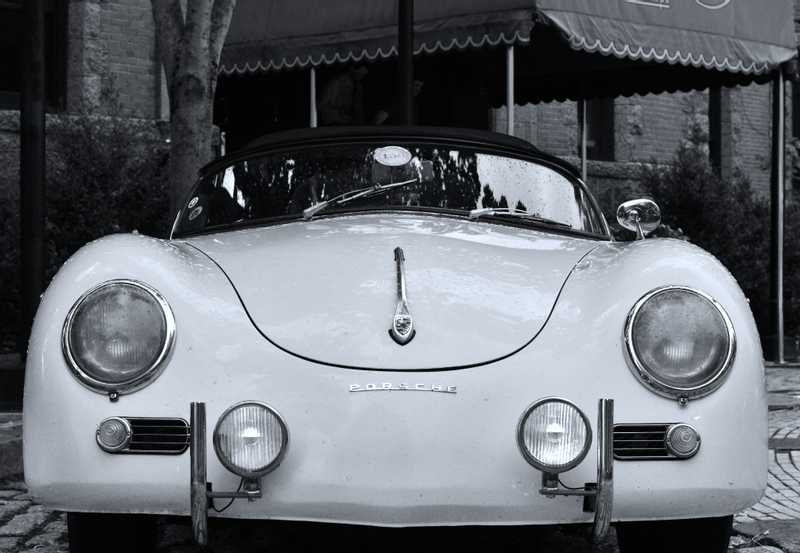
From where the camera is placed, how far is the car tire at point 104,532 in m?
3.30

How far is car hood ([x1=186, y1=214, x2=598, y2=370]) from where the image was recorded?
3.11 m

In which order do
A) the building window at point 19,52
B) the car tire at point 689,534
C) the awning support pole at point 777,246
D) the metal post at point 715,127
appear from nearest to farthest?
1. the car tire at point 689,534
2. the awning support pole at point 777,246
3. the building window at point 19,52
4. the metal post at point 715,127

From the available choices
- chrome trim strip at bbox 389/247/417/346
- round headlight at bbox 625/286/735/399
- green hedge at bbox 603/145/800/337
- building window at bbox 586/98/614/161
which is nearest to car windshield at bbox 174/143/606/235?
chrome trim strip at bbox 389/247/417/346

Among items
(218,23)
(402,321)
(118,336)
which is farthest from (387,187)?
(218,23)

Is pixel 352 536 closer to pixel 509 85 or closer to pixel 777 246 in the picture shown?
pixel 509 85

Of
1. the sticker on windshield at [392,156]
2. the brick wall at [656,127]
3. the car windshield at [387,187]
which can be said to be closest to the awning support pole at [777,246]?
the brick wall at [656,127]

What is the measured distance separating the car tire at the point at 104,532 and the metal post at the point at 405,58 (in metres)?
5.45

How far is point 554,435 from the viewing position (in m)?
3.00

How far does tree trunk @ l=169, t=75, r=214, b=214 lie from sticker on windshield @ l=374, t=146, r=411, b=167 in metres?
3.12

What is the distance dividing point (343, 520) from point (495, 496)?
37 centimetres

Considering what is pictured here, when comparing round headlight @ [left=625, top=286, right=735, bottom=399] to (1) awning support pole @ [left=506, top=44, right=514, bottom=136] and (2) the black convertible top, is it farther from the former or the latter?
(1) awning support pole @ [left=506, top=44, right=514, bottom=136]

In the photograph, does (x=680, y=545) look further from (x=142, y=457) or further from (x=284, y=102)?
(x=284, y=102)

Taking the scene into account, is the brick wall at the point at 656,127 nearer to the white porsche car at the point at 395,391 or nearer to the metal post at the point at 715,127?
the metal post at the point at 715,127

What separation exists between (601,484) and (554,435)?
0.53 feet
